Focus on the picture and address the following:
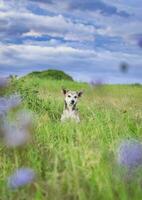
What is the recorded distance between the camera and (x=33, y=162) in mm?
4613

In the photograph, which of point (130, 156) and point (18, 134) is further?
point (18, 134)

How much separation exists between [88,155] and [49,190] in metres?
1.08

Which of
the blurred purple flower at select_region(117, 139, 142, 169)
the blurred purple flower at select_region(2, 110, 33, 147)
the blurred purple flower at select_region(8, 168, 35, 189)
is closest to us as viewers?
the blurred purple flower at select_region(8, 168, 35, 189)

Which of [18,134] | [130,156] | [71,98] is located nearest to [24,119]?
[18,134]

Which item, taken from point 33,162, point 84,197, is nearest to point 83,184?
point 84,197

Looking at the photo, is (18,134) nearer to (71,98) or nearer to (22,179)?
(22,179)

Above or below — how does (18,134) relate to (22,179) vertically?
above

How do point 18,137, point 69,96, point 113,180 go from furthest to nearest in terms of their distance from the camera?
point 69,96 < point 18,137 < point 113,180

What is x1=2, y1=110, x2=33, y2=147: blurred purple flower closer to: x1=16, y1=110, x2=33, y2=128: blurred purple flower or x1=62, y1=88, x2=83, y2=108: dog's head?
x1=16, y1=110, x2=33, y2=128: blurred purple flower

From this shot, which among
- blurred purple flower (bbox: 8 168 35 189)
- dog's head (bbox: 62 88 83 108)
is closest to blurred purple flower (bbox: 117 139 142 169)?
blurred purple flower (bbox: 8 168 35 189)

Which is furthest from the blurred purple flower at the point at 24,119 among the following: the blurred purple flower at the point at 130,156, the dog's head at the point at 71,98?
the dog's head at the point at 71,98

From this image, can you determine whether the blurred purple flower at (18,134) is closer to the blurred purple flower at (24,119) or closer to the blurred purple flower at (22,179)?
the blurred purple flower at (24,119)

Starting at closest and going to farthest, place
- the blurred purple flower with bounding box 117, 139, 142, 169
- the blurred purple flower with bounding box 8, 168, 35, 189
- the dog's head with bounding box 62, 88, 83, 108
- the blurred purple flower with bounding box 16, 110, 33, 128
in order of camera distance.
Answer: the blurred purple flower with bounding box 8, 168, 35, 189, the blurred purple flower with bounding box 117, 139, 142, 169, the blurred purple flower with bounding box 16, 110, 33, 128, the dog's head with bounding box 62, 88, 83, 108

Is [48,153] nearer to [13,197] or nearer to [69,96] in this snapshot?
[13,197]
